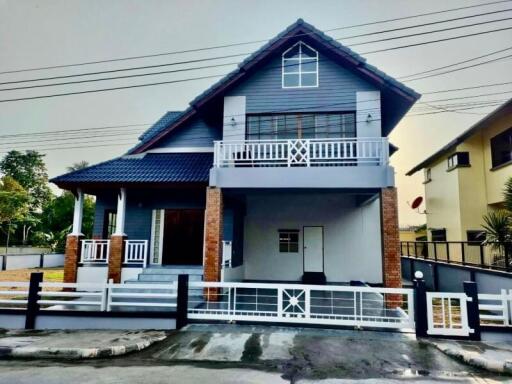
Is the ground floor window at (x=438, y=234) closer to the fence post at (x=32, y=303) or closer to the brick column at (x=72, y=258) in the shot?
the brick column at (x=72, y=258)

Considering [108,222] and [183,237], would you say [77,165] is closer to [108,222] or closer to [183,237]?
[108,222]

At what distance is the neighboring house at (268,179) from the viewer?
9.72 m

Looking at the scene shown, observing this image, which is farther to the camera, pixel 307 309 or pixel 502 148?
pixel 502 148

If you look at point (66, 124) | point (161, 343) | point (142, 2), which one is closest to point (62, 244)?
point (66, 124)

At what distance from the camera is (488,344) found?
6.34 metres

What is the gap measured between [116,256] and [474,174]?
577 inches

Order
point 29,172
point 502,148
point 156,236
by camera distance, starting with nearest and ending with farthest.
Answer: point 156,236
point 502,148
point 29,172

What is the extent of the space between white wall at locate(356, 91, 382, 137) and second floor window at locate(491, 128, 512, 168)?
5.46 meters

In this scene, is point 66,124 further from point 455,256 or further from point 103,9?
point 455,256

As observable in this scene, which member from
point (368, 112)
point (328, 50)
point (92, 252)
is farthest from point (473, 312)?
point (92, 252)

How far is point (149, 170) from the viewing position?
11750 mm

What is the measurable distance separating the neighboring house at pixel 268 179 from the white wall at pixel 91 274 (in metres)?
0.04

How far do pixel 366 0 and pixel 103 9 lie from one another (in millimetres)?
9609

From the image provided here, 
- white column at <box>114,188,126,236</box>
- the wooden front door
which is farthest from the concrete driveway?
white column at <box>114,188,126,236</box>
